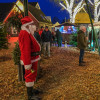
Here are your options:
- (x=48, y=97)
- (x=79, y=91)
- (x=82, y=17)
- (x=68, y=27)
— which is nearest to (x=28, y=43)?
(x=48, y=97)

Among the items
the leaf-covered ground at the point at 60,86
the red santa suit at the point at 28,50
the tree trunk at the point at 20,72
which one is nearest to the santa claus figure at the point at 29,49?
the red santa suit at the point at 28,50

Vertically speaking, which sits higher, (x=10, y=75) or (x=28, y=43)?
(x=28, y=43)

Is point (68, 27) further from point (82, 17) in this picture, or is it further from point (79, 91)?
point (79, 91)

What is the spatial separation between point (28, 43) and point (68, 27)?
53.9ft

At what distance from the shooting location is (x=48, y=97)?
Answer: 363 centimetres

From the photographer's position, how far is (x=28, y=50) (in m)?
3.11

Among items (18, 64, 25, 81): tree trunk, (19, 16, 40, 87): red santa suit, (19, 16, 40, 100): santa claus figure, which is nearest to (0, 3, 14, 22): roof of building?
(18, 64, 25, 81): tree trunk

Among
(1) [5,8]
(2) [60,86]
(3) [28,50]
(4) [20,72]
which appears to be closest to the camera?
(3) [28,50]

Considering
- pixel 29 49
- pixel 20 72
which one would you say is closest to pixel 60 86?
pixel 20 72

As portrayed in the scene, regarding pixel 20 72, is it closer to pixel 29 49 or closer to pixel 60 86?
pixel 60 86

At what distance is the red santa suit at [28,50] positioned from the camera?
10.2 feet

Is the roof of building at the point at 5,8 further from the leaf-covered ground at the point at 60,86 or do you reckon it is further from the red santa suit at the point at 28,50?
the red santa suit at the point at 28,50

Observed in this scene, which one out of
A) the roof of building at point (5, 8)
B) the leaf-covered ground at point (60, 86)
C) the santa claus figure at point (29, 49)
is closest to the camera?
the santa claus figure at point (29, 49)

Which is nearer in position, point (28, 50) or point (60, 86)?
point (28, 50)
